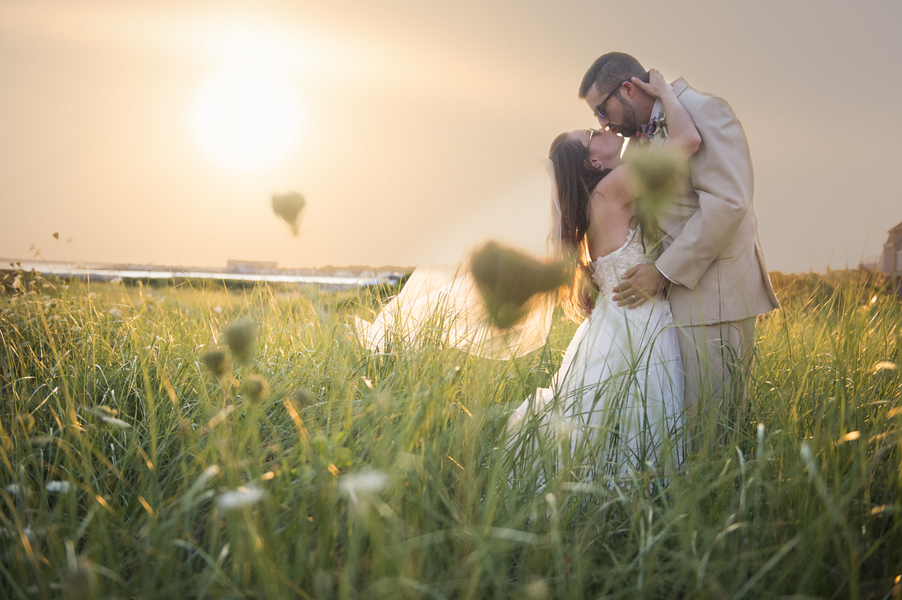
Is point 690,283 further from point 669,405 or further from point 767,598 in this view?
point 767,598

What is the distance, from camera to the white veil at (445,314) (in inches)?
99.7

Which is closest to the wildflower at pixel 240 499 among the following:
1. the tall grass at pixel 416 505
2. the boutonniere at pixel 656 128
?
the tall grass at pixel 416 505

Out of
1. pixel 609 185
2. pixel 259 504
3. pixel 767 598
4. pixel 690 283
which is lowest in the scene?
pixel 767 598

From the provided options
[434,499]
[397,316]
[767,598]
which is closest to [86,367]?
[397,316]

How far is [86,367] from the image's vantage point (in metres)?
2.63

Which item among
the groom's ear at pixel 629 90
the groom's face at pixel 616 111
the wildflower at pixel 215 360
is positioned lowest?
the wildflower at pixel 215 360

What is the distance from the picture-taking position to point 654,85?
278 cm

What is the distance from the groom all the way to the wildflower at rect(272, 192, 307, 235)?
153 centimetres

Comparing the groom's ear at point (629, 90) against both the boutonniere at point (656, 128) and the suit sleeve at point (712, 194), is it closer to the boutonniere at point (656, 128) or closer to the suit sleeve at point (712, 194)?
the boutonniere at point (656, 128)

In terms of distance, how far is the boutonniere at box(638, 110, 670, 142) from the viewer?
8.81ft

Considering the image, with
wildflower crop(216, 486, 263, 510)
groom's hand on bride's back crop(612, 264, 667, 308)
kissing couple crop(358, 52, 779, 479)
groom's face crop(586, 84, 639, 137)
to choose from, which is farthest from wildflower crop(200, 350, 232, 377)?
groom's face crop(586, 84, 639, 137)

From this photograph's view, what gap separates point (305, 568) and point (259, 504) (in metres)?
0.18

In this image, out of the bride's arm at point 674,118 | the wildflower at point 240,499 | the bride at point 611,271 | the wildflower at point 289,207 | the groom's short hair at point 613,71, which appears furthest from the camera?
the groom's short hair at point 613,71

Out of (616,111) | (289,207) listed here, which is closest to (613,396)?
(289,207)
